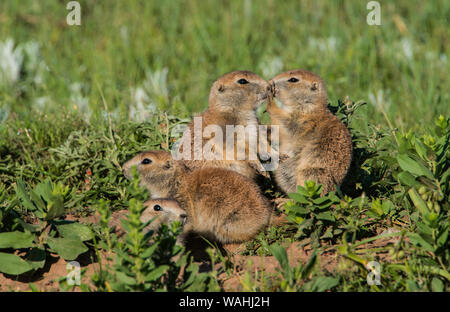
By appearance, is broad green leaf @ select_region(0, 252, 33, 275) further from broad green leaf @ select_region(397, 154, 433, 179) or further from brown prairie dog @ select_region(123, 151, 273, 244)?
broad green leaf @ select_region(397, 154, 433, 179)

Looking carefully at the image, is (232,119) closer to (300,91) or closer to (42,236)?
(300,91)

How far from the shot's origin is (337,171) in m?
4.42

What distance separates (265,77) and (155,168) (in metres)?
3.27

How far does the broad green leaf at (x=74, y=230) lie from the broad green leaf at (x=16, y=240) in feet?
0.66

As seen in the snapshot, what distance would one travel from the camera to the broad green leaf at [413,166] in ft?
12.6

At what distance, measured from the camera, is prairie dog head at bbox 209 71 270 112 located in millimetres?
5020

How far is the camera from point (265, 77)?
24.3 feet

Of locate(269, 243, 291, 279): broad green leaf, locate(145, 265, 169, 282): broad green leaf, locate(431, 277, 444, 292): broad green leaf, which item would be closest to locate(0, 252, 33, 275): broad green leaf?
locate(145, 265, 169, 282): broad green leaf

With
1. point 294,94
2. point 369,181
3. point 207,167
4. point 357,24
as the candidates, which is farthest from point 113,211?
point 357,24

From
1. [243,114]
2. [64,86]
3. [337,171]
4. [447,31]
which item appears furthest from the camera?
[447,31]

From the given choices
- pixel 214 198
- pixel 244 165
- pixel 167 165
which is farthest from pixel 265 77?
pixel 214 198

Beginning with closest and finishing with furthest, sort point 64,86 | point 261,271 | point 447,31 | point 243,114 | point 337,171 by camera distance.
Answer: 1. point 261,271
2. point 337,171
3. point 243,114
4. point 64,86
5. point 447,31

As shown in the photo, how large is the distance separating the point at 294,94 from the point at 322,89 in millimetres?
236
